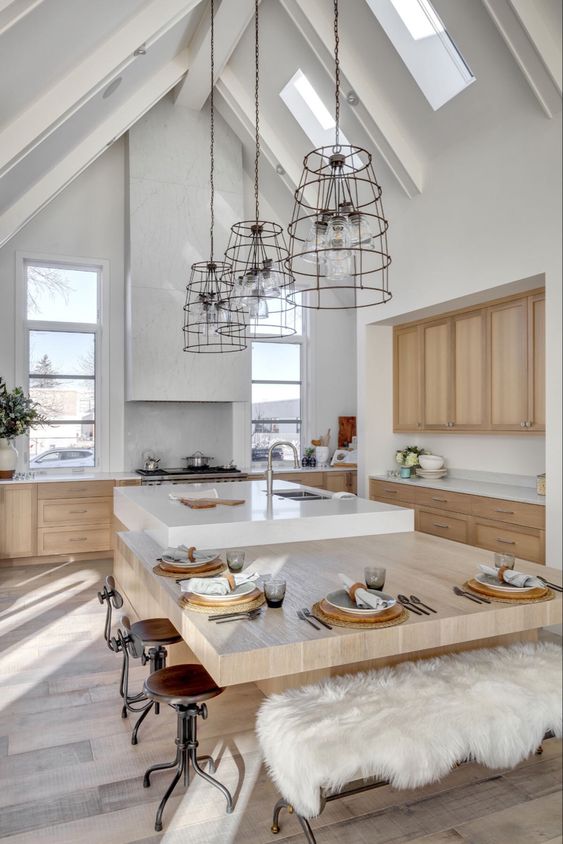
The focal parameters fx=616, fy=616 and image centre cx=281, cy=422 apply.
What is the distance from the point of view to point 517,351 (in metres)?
3.96

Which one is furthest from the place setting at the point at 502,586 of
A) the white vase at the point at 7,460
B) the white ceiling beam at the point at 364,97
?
the white vase at the point at 7,460

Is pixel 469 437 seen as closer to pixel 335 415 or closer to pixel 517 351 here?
pixel 517 351

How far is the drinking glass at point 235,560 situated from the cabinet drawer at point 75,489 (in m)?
3.23

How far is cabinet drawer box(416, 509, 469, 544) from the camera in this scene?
4.15m

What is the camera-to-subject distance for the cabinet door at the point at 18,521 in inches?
191

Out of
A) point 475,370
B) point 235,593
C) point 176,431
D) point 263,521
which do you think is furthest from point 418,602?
point 176,431

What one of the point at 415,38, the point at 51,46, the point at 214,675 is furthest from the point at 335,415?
the point at 214,675

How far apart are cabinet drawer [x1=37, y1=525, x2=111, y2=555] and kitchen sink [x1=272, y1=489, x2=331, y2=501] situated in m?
2.07

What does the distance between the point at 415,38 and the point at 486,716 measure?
4.13m

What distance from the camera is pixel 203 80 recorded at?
5.32m

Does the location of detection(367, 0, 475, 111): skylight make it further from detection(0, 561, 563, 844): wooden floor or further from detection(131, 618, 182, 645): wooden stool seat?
detection(0, 561, 563, 844): wooden floor

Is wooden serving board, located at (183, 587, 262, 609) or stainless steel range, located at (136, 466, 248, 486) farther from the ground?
stainless steel range, located at (136, 466, 248, 486)

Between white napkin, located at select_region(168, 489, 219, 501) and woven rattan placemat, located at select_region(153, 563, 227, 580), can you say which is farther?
white napkin, located at select_region(168, 489, 219, 501)

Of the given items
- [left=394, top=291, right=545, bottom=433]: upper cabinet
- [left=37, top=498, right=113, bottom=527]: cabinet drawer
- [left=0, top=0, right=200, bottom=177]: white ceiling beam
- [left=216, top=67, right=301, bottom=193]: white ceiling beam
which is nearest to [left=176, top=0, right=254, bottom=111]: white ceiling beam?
[left=216, top=67, right=301, bottom=193]: white ceiling beam
